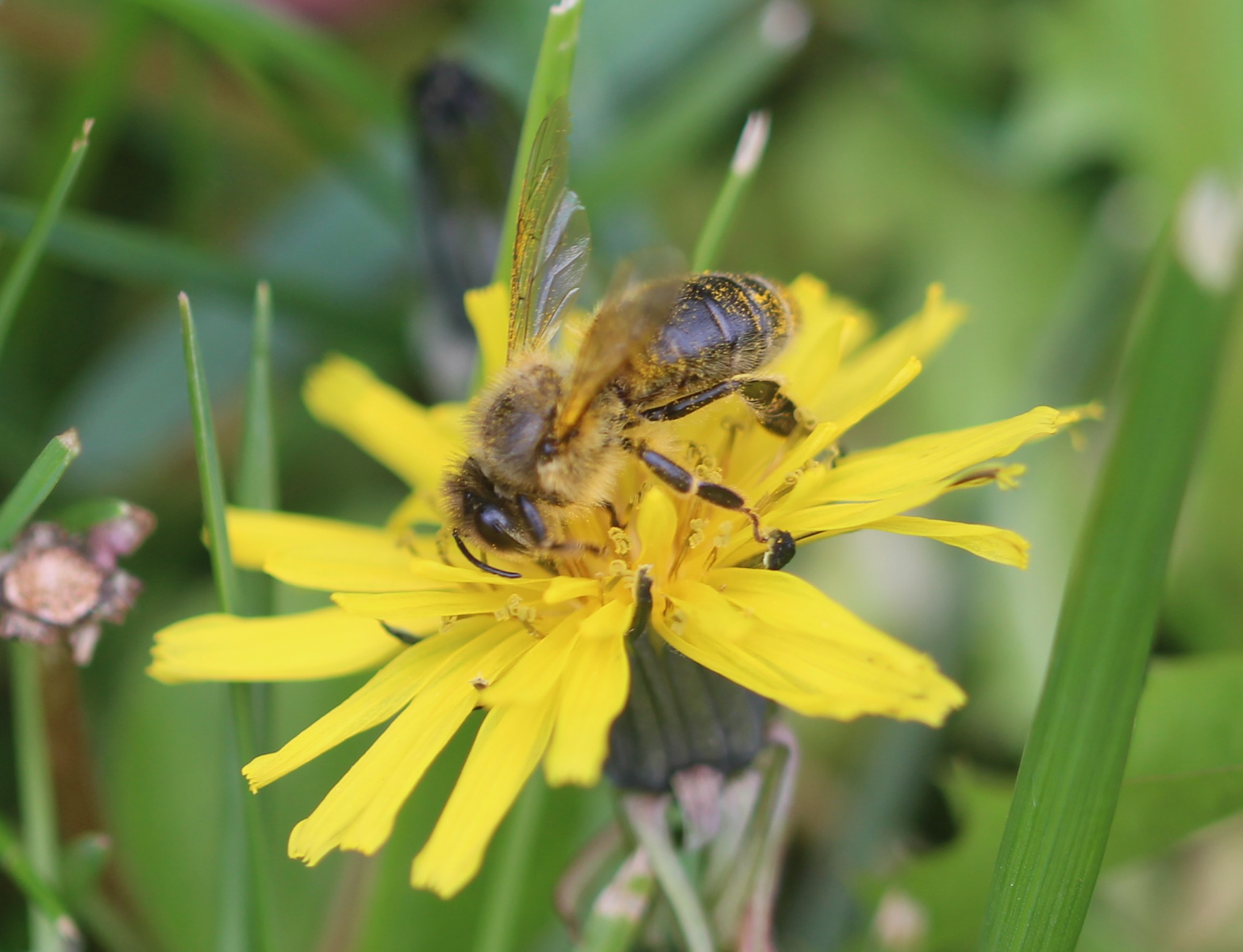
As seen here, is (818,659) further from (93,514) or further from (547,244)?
(93,514)

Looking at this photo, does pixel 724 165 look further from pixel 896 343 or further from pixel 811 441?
pixel 811 441

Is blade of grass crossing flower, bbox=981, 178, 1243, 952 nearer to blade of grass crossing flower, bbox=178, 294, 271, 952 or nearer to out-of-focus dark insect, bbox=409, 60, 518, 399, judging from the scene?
blade of grass crossing flower, bbox=178, 294, 271, 952

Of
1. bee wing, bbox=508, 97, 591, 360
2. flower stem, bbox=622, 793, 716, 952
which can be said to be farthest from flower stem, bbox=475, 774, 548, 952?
bee wing, bbox=508, 97, 591, 360

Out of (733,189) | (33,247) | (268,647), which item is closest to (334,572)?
(268,647)

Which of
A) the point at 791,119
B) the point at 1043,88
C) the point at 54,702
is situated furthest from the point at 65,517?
the point at 1043,88

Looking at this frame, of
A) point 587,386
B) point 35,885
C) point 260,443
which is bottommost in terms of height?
point 35,885
